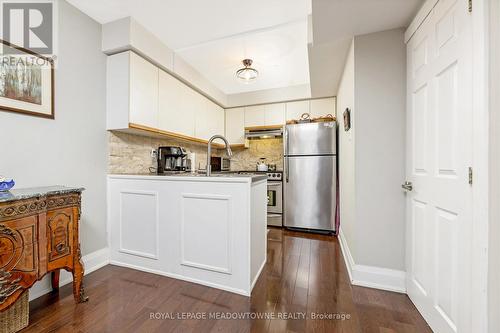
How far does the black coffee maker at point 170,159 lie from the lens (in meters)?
2.63

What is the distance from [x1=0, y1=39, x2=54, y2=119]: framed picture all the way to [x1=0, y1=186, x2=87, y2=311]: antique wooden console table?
2.28 feet

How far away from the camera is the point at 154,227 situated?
6.44ft

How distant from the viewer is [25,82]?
159 centimetres

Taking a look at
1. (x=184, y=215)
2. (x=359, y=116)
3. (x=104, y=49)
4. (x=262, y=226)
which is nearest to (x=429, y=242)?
(x=359, y=116)

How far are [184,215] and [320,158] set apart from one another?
231cm

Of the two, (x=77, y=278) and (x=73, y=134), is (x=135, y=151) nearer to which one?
(x=73, y=134)

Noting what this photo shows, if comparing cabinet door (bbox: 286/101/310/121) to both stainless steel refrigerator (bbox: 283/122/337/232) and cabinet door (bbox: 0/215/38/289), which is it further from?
cabinet door (bbox: 0/215/38/289)

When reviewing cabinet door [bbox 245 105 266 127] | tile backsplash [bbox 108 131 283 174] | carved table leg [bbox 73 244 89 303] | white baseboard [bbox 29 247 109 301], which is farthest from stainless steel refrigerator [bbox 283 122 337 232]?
carved table leg [bbox 73 244 89 303]

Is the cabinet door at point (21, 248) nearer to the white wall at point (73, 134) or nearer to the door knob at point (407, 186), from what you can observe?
the white wall at point (73, 134)

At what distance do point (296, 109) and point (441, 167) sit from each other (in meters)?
2.79

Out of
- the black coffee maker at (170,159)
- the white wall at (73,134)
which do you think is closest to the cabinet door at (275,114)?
the black coffee maker at (170,159)

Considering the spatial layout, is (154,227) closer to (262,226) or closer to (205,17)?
(262,226)

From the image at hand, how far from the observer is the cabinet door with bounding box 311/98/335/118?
3600 mm

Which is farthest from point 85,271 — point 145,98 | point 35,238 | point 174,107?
point 174,107
